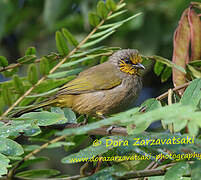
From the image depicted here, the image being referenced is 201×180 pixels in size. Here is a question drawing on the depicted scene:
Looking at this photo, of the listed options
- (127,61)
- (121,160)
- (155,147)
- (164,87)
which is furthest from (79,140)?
(164,87)

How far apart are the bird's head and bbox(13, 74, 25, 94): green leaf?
1.50 meters

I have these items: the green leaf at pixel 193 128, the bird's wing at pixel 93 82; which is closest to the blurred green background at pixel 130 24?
the bird's wing at pixel 93 82

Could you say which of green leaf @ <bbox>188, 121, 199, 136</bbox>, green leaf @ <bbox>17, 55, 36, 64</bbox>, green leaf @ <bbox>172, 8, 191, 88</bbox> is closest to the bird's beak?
green leaf @ <bbox>172, 8, 191, 88</bbox>

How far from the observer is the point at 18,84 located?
3223mm

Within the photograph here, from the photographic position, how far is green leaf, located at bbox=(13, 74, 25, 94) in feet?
10.5

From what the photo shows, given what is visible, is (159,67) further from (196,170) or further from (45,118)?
(196,170)

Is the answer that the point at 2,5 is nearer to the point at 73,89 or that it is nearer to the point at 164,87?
the point at 73,89

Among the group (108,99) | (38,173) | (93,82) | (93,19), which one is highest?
(93,19)

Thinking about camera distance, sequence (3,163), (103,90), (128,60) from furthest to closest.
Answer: (128,60), (103,90), (3,163)

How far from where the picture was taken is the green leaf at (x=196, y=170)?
6.17 ft

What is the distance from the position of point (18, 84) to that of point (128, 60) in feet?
5.72

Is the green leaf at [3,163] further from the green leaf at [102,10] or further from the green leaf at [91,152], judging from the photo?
the green leaf at [102,10]

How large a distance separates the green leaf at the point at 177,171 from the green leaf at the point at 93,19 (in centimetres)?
173

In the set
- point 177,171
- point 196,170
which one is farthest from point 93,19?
point 196,170
